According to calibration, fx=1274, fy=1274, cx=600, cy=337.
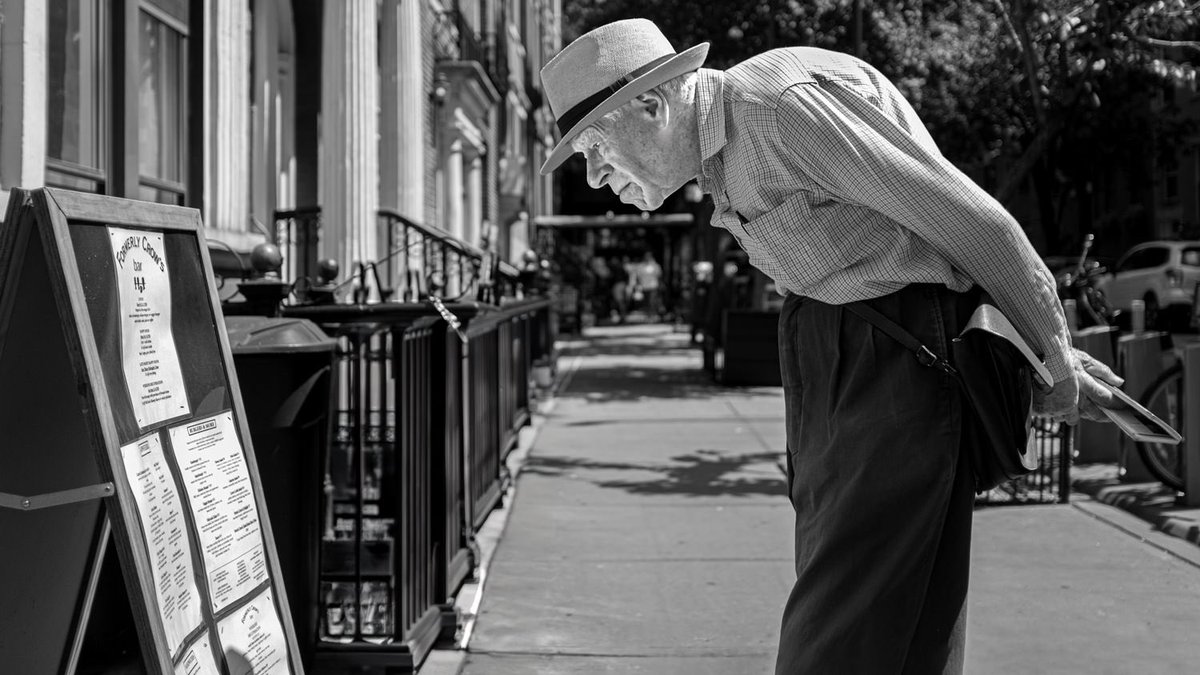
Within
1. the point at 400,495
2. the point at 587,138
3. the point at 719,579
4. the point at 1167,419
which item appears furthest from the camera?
the point at 1167,419

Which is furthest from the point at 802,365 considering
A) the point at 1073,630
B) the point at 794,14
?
the point at 794,14

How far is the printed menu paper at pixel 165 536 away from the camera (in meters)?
2.55

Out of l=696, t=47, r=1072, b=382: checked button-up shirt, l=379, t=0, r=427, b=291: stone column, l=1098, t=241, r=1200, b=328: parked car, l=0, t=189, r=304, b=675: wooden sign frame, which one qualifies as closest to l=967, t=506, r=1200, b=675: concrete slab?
l=696, t=47, r=1072, b=382: checked button-up shirt

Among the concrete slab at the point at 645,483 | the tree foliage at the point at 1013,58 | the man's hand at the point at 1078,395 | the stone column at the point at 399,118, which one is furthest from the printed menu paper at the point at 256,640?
the stone column at the point at 399,118

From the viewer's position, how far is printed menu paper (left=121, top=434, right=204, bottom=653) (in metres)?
2.55

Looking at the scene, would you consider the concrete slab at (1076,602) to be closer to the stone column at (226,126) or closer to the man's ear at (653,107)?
the man's ear at (653,107)

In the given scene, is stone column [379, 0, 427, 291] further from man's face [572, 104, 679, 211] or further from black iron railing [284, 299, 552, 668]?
man's face [572, 104, 679, 211]

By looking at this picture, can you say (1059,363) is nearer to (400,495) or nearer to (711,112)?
(711,112)

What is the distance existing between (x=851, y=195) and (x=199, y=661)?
1.66m

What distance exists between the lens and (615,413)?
514 inches

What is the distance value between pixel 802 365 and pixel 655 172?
49 centimetres

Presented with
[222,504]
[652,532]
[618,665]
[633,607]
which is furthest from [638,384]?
[222,504]

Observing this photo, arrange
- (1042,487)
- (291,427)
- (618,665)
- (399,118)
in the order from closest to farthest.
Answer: (291,427) < (618,665) < (1042,487) < (399,118)

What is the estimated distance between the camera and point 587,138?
2557 mm
